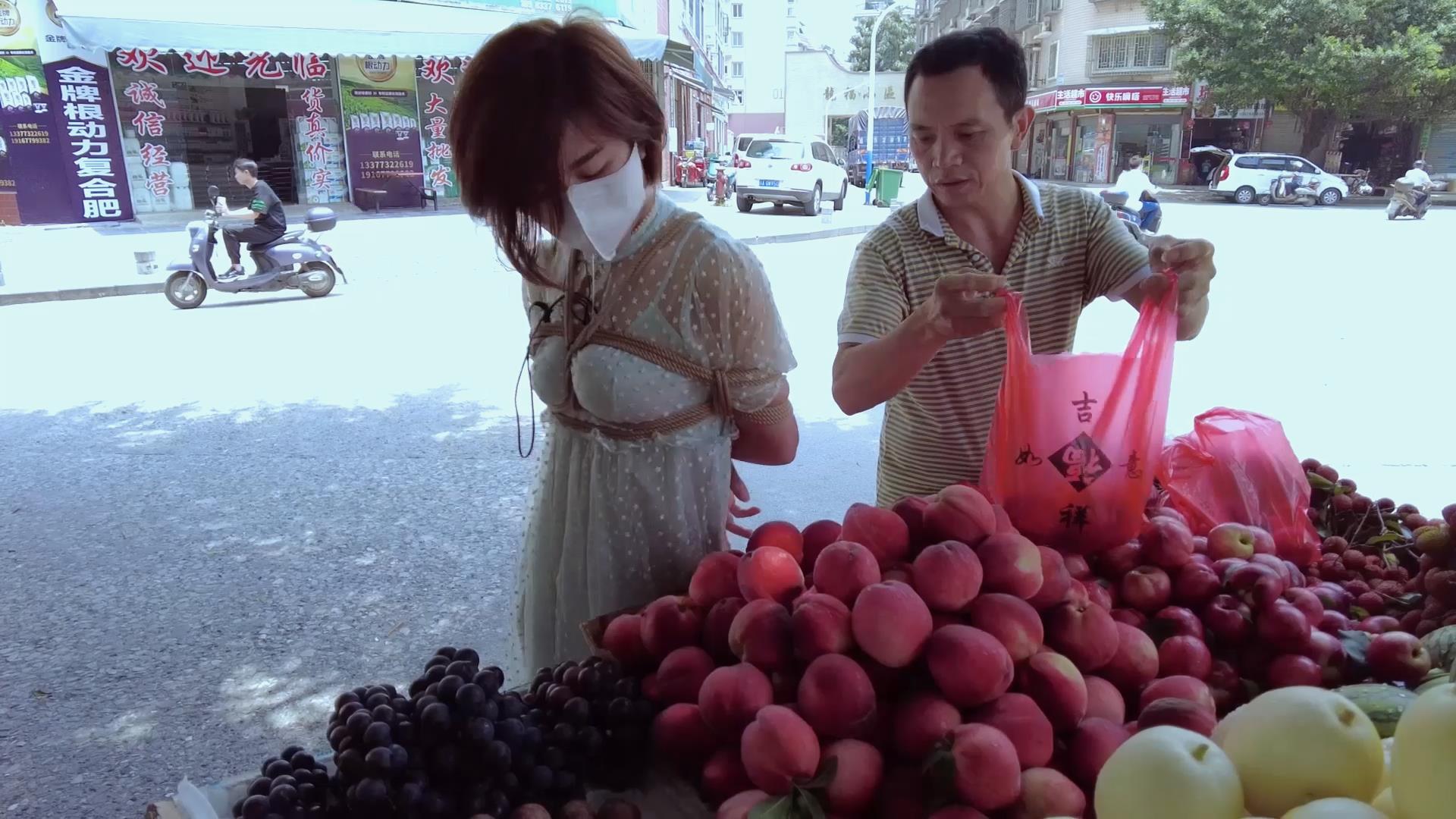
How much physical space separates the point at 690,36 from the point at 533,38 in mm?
36373

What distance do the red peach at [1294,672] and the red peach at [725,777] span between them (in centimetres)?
76

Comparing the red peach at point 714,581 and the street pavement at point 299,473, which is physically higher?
the red peach at point 714,581

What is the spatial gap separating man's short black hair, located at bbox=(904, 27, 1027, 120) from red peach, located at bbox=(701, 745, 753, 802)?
130 centimetres

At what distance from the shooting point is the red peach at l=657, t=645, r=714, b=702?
122cm

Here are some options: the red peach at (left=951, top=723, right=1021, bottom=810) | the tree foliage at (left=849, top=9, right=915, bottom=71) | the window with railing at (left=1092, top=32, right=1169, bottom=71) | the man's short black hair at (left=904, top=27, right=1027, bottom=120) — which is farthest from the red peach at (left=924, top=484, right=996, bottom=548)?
the tree foliage at (left=849, top=9, right=915, bottom=71)

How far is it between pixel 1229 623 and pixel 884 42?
238 feet

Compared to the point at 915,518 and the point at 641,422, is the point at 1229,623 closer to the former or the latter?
the point at 915,518

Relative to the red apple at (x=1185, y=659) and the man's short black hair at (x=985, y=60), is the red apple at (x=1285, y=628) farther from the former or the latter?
the man's short black hair at (x=985, y=60)

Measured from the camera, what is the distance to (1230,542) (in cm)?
154

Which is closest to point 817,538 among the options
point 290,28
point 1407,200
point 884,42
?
point 290,28

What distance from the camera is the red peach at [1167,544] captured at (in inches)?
57.2

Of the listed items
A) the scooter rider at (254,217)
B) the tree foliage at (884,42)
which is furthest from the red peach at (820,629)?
the tree foliage at (884,42)

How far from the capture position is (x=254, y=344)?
730 centimetres

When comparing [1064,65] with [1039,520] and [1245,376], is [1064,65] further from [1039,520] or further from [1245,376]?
[1039,520]
